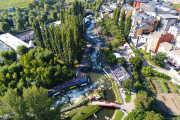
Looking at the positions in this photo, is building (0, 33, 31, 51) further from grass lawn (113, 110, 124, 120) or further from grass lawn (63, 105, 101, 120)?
grass lawn (113, 110, 124, 120)

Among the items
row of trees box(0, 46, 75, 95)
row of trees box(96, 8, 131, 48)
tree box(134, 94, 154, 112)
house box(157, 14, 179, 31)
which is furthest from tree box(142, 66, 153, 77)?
house box(157, 14, 179, 31)

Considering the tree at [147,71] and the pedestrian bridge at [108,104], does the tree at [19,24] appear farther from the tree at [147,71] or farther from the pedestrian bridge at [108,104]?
the tree at [147,71]

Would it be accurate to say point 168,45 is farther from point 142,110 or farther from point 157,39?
point 142,110

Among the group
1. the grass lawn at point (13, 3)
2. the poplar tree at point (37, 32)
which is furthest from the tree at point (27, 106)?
the grass lawn at point (13, 3)

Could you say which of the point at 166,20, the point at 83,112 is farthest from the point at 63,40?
the point at 166,20

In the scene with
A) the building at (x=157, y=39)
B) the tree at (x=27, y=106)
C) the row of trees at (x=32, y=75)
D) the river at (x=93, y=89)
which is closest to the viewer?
the tree at (x=27, y=106)

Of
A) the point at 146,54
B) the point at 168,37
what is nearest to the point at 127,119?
the point at 146,54

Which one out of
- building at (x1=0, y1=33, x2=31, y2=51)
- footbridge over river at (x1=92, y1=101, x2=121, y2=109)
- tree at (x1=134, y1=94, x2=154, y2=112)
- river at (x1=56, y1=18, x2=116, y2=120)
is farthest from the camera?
building at (x1=0, y1=33, x2=31, y2=51)
